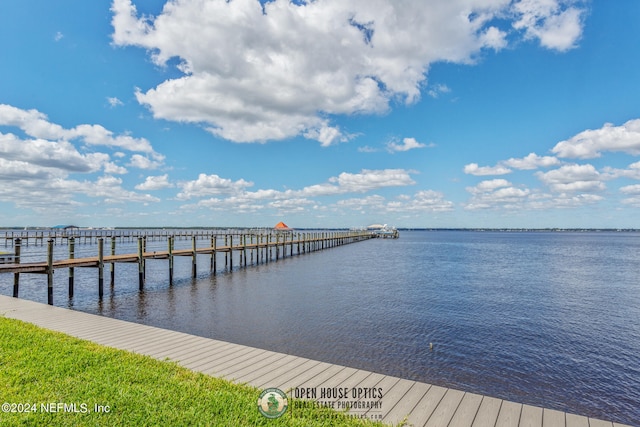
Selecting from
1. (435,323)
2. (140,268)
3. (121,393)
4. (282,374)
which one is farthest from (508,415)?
(140,268)

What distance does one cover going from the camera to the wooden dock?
192 inches

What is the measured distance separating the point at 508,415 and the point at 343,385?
2378 millimetres

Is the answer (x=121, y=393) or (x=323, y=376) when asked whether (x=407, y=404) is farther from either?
(x=121, y=393)

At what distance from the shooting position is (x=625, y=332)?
1388cm

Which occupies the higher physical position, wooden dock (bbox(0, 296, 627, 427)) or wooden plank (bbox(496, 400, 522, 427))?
wooden dock (bbox(0, 296, 627, 427))

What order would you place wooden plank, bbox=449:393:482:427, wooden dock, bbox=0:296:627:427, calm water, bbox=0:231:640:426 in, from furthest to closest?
calm water, bbox=0:231:640:426 → wooden dock, bbox=0:296:627:427 → wooden plank, bbox=449:393:482:427

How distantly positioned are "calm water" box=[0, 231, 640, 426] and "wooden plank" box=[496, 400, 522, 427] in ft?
11.8

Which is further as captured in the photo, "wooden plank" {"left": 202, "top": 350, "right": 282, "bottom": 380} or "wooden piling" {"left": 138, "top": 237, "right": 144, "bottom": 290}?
"wooden piling" {"left": 138, "top": 237, "right": 144, "bottom": 290}

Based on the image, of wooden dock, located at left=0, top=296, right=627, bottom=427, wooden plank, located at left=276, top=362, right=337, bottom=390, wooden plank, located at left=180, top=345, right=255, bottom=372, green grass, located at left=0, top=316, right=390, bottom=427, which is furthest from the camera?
wooden plank, located at left=180, top=345, right=255, bottom=372

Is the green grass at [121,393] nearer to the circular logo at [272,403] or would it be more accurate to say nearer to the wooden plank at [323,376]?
the circular logo at [272,403]

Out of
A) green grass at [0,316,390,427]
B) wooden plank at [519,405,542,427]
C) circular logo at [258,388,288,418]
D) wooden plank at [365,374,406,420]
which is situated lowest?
wooden plank at [519,405,542,427]

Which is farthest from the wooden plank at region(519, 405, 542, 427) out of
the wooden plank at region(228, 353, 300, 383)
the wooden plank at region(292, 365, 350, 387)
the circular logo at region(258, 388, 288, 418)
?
the wooden plank at region(228, 353, 300, 383)

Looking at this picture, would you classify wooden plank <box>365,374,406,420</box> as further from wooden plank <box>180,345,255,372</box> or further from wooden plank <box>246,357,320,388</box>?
wooden plank <box>180,345,255,372</box>

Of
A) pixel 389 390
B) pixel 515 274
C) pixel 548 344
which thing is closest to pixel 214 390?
pixel 389 390
